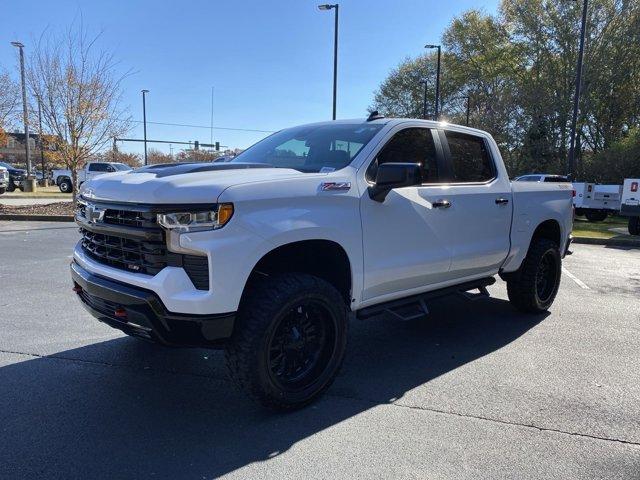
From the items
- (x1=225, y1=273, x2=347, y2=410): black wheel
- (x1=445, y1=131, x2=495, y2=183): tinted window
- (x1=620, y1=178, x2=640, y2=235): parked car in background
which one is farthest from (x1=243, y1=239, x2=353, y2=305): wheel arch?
(x1=620, y1=178, x2=640, y2=235): parked car in background

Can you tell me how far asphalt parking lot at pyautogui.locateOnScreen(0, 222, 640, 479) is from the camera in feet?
9.40

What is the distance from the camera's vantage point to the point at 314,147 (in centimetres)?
426

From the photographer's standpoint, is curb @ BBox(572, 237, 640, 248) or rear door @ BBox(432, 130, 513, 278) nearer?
rear door @ BBox(432, 130, 513, 278)

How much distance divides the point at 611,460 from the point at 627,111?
34.6m

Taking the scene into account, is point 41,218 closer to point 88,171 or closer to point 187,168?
point 88,171

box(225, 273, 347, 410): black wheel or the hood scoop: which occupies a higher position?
the hood scoop

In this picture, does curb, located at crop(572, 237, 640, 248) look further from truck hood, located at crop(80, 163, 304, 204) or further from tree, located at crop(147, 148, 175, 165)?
tree, located at crop(147, 148, 175, 165)

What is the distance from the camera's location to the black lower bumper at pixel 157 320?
116 inches

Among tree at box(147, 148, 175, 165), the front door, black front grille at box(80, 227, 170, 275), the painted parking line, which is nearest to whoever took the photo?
black front grille at box(80, 227, 170, 275)

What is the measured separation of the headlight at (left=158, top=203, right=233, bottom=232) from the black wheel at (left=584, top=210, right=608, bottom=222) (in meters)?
19.7

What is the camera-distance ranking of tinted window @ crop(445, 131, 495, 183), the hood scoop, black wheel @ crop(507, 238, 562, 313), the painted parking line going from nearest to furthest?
the hood scoop
tinted window @ crop(445, 131, 495, 183)
black wheel @ crop(507, 238, 562, 313)
the painted parking line

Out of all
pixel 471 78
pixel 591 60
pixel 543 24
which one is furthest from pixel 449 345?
pixel 471 78

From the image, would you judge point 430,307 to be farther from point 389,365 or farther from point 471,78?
point 471,78

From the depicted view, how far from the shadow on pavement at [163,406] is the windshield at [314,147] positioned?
169 cm
